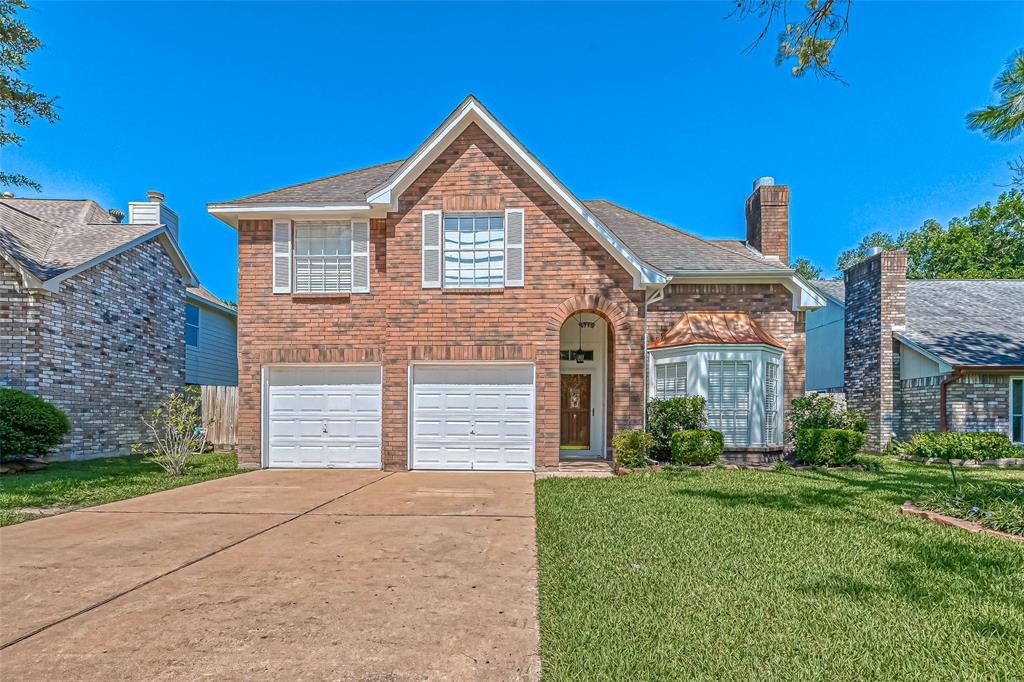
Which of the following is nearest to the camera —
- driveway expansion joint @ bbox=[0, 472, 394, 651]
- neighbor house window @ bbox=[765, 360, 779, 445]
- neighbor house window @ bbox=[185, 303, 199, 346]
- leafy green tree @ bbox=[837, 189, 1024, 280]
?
driveway expansion joint @ bbox=[0, 472, 394, 651]

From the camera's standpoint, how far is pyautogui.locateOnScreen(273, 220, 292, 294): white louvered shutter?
11641mm

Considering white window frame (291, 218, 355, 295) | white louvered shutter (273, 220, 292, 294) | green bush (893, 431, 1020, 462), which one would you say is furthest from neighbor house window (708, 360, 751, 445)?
white louvered shutter (273, 220, 292, 294)

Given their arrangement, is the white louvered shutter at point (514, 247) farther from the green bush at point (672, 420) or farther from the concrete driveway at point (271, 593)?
the concrete driveway at point (271, 593)

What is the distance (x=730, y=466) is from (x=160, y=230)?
54.9 ft

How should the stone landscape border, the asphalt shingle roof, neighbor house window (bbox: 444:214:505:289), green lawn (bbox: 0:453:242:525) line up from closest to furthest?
the stone landscape border → green lawn (bbox: 0:453:242:525) → neighbor house window (bbox: 444:214:505:289) → the asphalt shingle roof

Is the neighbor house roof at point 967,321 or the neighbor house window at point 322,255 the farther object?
the neighbor house roof at point 967,321

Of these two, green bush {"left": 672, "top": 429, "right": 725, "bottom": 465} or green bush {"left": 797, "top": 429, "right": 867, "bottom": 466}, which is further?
green bush {"left": 797, "top": 429, "right": 867, "bottom": 466}

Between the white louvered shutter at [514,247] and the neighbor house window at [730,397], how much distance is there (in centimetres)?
462

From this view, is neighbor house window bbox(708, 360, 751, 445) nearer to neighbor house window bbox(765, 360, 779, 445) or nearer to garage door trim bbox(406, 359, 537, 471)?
neighbor house window bbox(765, 360, 779, 445)

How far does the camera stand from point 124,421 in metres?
14.9

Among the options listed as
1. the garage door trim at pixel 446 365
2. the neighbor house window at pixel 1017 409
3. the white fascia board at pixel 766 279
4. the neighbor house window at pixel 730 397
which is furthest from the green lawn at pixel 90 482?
the neighbor house window at pixel 1017 409

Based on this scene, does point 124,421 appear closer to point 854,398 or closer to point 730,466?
point 730,466

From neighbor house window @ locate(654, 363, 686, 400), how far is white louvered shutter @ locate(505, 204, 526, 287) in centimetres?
381

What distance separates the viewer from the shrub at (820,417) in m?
12.2
